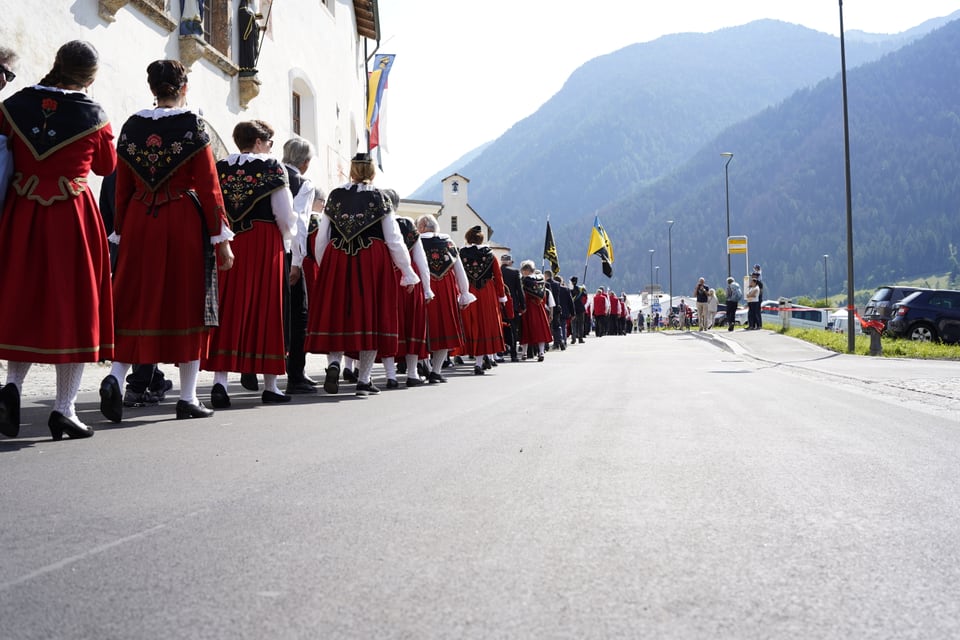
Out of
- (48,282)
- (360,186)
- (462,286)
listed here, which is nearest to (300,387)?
(360,186)

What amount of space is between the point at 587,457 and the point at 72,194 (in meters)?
3.06

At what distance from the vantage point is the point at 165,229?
19.8 feet

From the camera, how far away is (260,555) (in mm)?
2646

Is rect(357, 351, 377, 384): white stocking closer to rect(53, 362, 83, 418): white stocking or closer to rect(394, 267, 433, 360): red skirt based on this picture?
rect(394, 267, 433, 360): red skirt

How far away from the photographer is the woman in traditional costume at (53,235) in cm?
499

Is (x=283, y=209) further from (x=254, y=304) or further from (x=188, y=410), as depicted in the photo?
(x=188, y=410)

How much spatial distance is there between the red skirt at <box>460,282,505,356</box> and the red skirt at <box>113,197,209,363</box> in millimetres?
7617

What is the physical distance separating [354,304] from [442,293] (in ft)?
9.70

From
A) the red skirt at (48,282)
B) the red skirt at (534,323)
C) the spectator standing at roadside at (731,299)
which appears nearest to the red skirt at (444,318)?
the red skirt at (48,282)

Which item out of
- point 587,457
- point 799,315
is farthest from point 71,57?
point 799,315

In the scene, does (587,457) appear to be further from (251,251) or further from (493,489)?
(251,251)

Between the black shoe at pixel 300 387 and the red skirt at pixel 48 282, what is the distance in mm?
3868

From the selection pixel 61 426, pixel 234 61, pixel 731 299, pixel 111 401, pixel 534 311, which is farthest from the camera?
pixel 731 299

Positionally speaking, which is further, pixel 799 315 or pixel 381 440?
pixel 799 315
